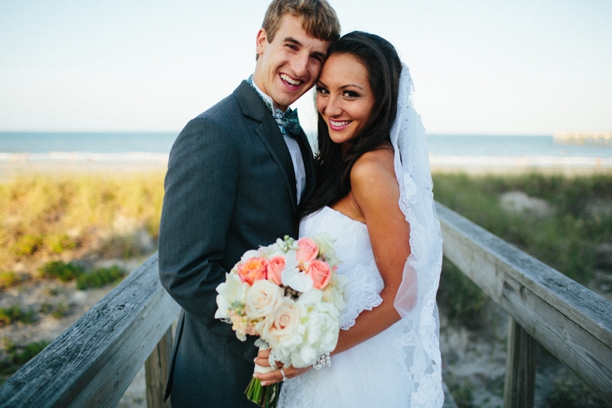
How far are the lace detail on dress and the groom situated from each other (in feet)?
A: 1.33

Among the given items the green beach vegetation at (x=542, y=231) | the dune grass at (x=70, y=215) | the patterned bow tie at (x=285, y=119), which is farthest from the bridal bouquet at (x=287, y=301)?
the dune grass at (x=70, y=215)

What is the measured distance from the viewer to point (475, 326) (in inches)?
172

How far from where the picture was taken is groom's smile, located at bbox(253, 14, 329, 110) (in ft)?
7.22

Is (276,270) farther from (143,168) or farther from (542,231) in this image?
(143,168)

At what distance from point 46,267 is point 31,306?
95 cm

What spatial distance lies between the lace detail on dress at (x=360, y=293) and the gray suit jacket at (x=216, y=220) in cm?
40

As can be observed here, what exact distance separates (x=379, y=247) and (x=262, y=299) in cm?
72

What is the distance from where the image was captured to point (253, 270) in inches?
53.7

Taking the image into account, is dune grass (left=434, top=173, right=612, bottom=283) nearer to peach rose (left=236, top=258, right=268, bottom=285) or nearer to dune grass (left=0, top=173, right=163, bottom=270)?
peach rose (left=236, top=258, right=268, bottom=285)

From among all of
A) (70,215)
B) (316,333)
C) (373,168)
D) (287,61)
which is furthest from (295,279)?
(70,215)

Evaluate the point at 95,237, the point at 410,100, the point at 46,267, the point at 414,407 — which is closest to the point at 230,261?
the point at 414,407

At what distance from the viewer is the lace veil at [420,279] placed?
5.84 ft

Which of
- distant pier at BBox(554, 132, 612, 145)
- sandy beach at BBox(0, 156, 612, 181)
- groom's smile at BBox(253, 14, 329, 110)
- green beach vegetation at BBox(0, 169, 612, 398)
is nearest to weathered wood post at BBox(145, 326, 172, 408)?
groom's smile at BBox(253, 14, 329, 110)

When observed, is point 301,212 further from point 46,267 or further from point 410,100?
point 46,267
